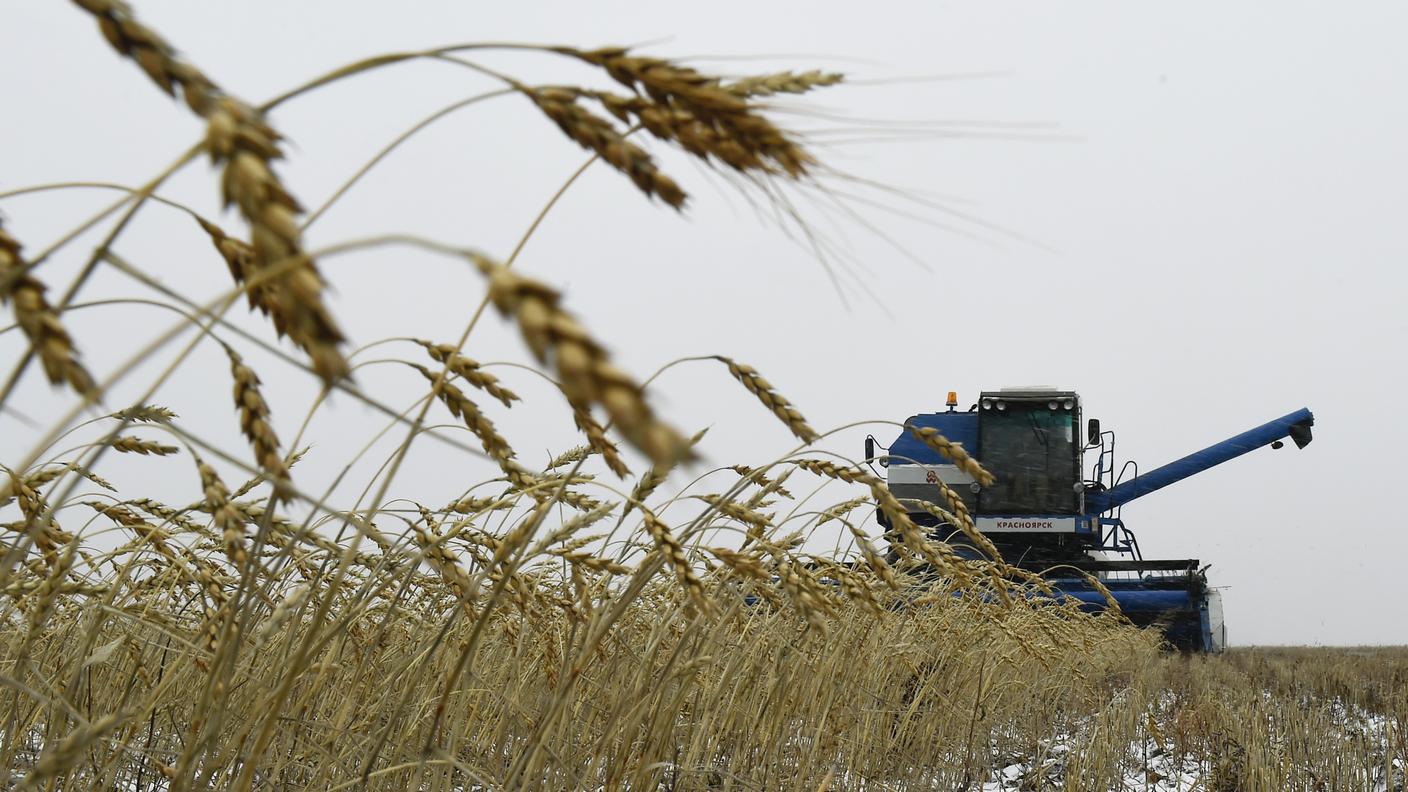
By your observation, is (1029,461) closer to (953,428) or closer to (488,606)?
(953,428)

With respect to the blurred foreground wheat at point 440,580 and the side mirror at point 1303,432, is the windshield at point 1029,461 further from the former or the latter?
the blurred foreground wheat at point 440,580

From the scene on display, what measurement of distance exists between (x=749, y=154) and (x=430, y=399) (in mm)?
576

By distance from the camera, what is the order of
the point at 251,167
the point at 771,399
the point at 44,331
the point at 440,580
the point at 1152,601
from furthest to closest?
1. the point at 1152,601
2. the point at 440,580
3. the point at 771,399
4. the point at 44,331
5. the point at 251,167

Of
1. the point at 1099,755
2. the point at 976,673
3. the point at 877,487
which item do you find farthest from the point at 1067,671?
the point at 877,487

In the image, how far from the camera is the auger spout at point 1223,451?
50.6 ft

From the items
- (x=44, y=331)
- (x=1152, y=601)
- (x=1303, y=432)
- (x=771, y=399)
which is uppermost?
(x=1303, y=432)

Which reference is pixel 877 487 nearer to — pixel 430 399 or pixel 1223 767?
pixel 430 399

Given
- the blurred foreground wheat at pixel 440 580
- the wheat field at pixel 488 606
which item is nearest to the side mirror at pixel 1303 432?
the wheat field at pixel 488 606

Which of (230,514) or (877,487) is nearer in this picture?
(230,514)

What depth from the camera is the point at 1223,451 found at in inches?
622

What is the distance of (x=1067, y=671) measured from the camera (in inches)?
284

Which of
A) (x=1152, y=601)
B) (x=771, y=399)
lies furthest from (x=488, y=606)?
(x=1152, y=601)

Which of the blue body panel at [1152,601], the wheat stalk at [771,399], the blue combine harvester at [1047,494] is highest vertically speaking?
the blue combine harvester at [1047,494]

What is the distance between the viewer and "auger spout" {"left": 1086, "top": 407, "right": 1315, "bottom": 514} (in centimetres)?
1543
